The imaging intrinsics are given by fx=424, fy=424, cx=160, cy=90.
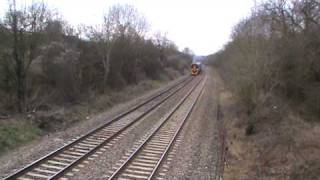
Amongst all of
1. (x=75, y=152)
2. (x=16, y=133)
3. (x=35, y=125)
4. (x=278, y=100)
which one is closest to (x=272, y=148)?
(x=75, y=152)

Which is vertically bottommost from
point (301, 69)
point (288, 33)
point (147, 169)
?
point (147, 169)

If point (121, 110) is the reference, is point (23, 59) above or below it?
above

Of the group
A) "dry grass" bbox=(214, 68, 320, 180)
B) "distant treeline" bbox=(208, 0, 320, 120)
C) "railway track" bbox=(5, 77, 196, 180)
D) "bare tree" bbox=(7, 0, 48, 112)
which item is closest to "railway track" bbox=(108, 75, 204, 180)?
"railway track" bbox=(5, 77, 196, 180)

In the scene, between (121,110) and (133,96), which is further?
(133,96)

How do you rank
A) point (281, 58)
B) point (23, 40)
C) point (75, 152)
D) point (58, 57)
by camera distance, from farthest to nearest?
point (58, 57), point (281, 58), point (23, 40), point (75, 152)

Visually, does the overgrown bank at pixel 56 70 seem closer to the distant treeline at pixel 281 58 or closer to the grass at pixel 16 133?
the grass at pixel 16 133

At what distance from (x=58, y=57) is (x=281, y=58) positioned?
16.7 m

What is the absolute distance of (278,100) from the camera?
2791 cm

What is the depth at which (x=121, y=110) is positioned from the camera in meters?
28.5

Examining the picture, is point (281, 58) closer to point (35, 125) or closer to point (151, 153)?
point (151, 153)

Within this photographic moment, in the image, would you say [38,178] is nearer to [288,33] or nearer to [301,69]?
[301,69]

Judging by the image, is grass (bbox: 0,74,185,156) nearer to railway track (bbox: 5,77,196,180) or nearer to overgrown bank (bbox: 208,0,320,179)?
railway track (bbox: 5,77,196,180)

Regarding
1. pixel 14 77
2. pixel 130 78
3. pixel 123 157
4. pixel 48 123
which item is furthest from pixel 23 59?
pixel 130 78

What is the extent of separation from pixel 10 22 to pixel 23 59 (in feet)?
7.44
